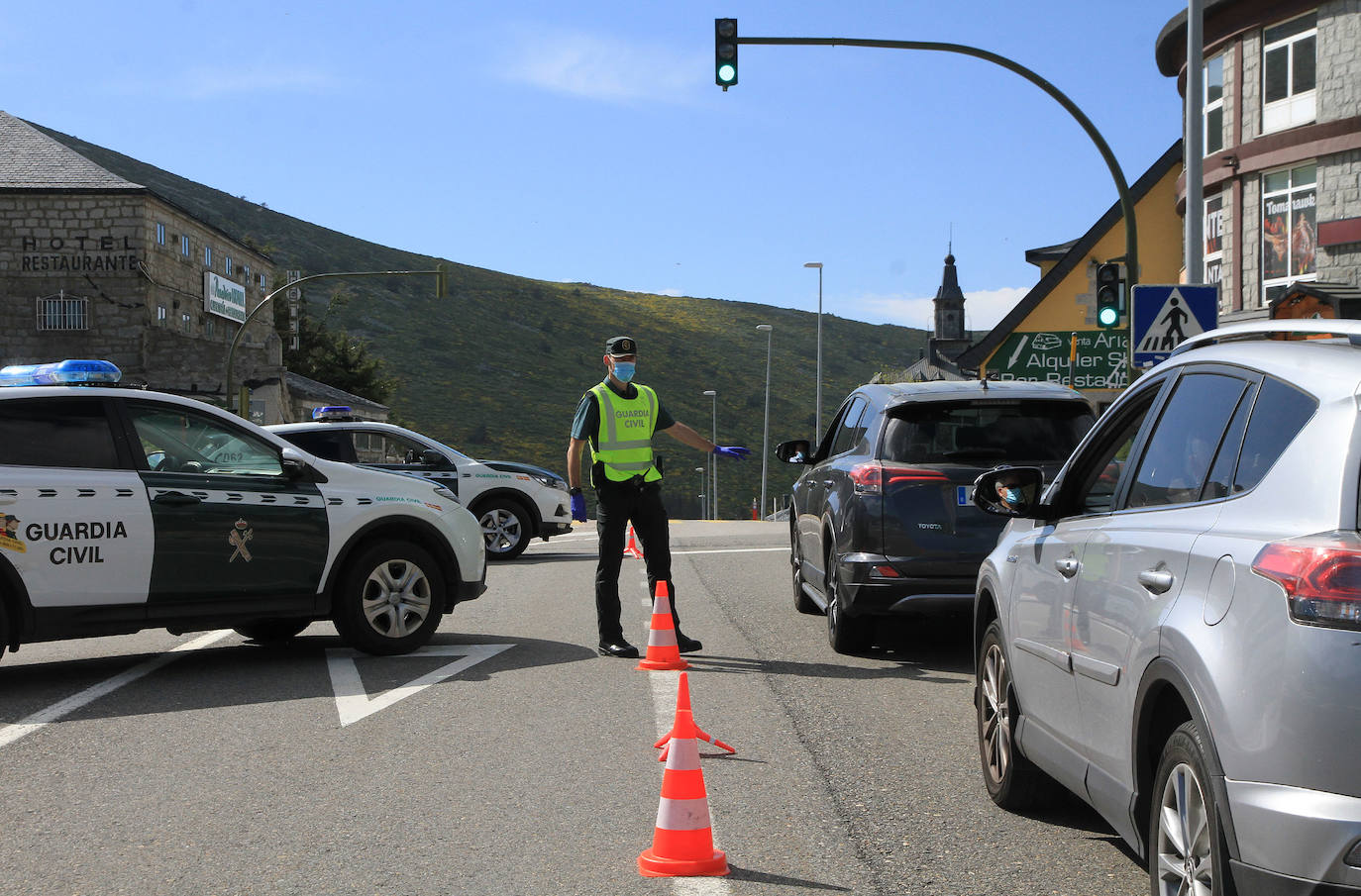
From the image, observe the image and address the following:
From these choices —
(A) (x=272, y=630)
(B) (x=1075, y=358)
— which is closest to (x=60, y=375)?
(A) (x=272, y=630)

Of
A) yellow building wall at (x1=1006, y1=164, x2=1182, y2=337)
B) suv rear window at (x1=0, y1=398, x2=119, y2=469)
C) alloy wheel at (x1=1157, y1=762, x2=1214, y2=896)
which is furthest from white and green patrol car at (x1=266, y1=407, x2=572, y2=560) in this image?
yellow building wall at (x1=1006, y1=164, x2=1182, y2=337)

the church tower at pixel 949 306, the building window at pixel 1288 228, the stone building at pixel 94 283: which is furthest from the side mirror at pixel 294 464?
the church tower at pixel 949 306

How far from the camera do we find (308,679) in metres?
8.96

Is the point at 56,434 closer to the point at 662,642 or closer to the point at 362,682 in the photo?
the point at 362,682

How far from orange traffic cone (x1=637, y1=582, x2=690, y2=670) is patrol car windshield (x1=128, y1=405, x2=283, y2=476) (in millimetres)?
2650

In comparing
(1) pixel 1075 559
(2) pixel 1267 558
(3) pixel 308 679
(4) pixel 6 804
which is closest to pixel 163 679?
(3) pixel 308 679

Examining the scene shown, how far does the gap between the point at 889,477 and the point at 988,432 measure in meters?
0.72

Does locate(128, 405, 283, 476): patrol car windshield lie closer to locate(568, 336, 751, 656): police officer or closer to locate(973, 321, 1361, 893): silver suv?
locate(568, 336, 751, 656): police officer

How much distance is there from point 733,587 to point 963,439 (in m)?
5.94

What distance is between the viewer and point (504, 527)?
767 inches

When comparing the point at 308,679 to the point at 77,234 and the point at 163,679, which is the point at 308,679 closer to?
the point at 163,679

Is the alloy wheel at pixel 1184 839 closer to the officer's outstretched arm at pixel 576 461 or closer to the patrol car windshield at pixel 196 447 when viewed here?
the officer's outstretched arm at pixel 576 461

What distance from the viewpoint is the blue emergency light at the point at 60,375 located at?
29.7 feet

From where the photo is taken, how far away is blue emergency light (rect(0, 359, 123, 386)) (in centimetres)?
905
